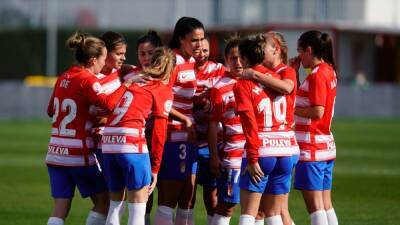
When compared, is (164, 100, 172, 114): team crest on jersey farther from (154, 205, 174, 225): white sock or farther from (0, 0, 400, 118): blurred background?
(0, 0, 400, 118): blurred background

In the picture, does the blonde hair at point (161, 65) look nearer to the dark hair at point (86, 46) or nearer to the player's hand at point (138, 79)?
the player's hand at point (138, 79)

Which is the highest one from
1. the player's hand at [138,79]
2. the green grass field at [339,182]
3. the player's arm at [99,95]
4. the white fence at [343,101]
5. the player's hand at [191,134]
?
the player's hand at [138,79]

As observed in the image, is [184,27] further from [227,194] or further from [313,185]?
[313,185]

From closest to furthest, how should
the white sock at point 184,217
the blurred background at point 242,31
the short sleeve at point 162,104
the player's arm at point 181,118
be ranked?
the short sleeve at point 162,104, the player's arm at point 181,118, the white sock at point 184,217, the blurred background at point 242,31

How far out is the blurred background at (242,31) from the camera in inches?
1832

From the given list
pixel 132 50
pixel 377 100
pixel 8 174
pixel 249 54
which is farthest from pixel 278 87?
pixel 132 50

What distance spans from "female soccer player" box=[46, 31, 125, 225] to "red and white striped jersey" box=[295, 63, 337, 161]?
76.5 inches

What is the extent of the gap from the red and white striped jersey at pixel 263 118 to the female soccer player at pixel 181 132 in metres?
0.96

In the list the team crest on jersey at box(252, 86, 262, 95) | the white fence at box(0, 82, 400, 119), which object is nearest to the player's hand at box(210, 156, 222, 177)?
the team crest on jersey at box(252, 86, 262, 95)

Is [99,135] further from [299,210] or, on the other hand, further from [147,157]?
[299,210]

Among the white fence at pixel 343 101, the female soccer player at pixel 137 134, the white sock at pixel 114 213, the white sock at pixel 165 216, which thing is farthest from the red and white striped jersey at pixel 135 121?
the white fence at pixel 343 101

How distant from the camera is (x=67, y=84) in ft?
35.2

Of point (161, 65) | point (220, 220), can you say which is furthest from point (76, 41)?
point (220, 220)

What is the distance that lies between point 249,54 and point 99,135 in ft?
5.79
